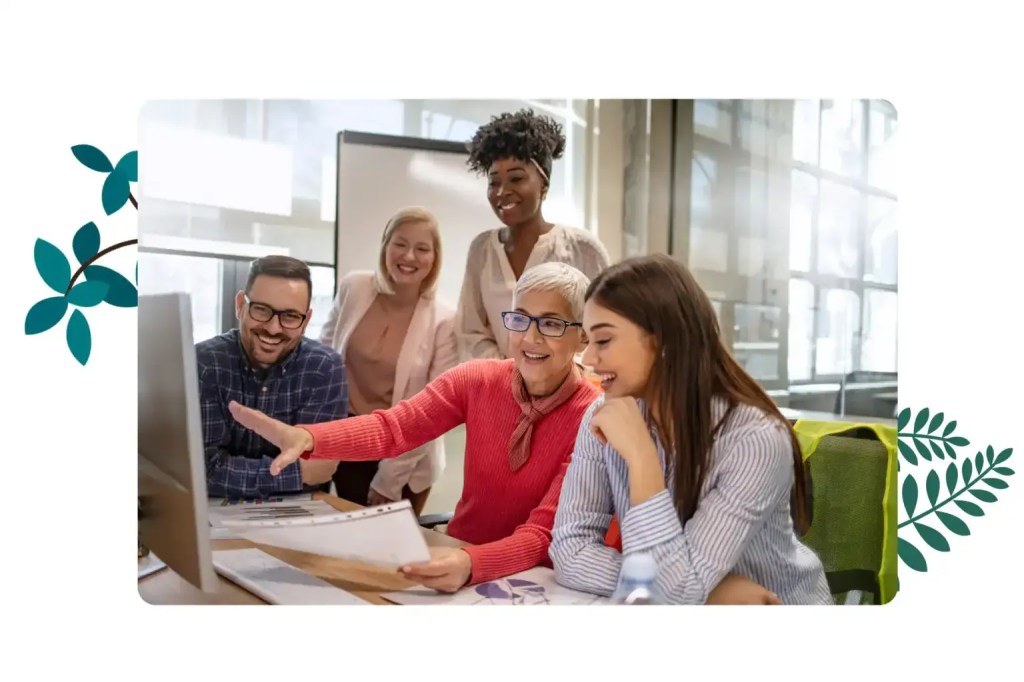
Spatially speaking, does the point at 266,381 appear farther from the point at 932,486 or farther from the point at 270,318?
the point at 932,486

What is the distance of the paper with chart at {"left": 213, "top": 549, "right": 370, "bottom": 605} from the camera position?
1.66 metres

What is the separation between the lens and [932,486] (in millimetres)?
1898

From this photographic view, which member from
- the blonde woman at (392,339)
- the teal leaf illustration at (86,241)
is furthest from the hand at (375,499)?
the teal leaf illustration at (86,241)

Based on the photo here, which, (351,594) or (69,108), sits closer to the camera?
(351,594)

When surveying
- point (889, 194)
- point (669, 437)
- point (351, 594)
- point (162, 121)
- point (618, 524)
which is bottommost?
point (351, 594)

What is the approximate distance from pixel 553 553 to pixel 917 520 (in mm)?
803

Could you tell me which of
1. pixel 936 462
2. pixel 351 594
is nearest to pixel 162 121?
pixel 351 594

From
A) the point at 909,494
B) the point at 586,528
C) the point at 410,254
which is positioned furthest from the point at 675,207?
the point at 909,494

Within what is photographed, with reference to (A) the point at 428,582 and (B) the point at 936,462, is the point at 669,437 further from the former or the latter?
(B) the point at 936,462

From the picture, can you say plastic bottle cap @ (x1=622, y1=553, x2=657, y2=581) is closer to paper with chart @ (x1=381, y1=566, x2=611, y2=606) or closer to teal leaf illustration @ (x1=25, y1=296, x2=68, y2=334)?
paper with chart @ (x1=381, y1=566, x2=611, y2=606)

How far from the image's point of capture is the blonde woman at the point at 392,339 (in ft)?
5.87

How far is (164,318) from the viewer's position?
1643mm

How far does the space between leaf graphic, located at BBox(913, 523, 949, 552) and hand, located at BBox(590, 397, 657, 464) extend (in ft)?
2.24

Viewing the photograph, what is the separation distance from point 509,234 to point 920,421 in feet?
3.00
